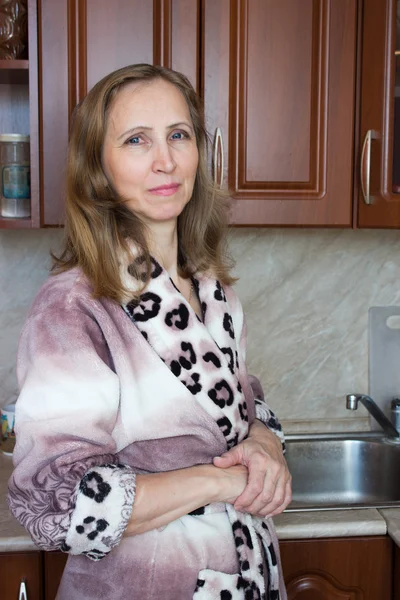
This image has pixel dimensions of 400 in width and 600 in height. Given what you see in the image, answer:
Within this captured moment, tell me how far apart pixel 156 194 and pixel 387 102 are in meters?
0.68

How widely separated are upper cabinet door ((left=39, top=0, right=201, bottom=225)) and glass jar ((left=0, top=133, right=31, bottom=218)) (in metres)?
0.08

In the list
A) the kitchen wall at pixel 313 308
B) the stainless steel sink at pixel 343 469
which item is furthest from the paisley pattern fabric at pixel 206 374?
the kitchen wall at pixel 313 308

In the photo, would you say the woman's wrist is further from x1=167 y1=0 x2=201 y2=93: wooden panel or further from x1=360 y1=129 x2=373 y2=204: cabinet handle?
x1=167 y1=0 x2=201 y2=93: wooden panel

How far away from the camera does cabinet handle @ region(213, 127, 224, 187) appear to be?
1.60m

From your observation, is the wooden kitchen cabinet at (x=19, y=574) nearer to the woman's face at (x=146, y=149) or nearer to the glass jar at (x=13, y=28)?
the woman's face at (x=146, y=149)

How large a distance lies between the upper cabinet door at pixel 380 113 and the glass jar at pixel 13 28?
0.73m

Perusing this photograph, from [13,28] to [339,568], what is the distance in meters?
1.33

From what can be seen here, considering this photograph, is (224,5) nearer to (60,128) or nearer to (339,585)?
(60,128)

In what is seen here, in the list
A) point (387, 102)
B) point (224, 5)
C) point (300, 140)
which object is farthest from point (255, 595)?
point (224, 5)

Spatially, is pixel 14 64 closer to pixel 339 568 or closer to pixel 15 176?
pixel 15 176

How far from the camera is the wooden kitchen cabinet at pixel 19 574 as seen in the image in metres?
1.47

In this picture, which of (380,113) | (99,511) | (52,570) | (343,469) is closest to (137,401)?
(99,511)

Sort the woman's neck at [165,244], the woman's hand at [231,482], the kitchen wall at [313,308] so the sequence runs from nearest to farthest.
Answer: the woman's hand at [231,482] → the woman's neck at [165,244] → the kitchen wall at [313,308]

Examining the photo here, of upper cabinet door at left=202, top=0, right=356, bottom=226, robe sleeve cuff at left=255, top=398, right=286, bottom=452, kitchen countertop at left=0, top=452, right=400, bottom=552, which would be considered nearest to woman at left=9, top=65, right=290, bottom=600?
robe sleeve cuff at left=255, top=398, right=286, bottom=452
